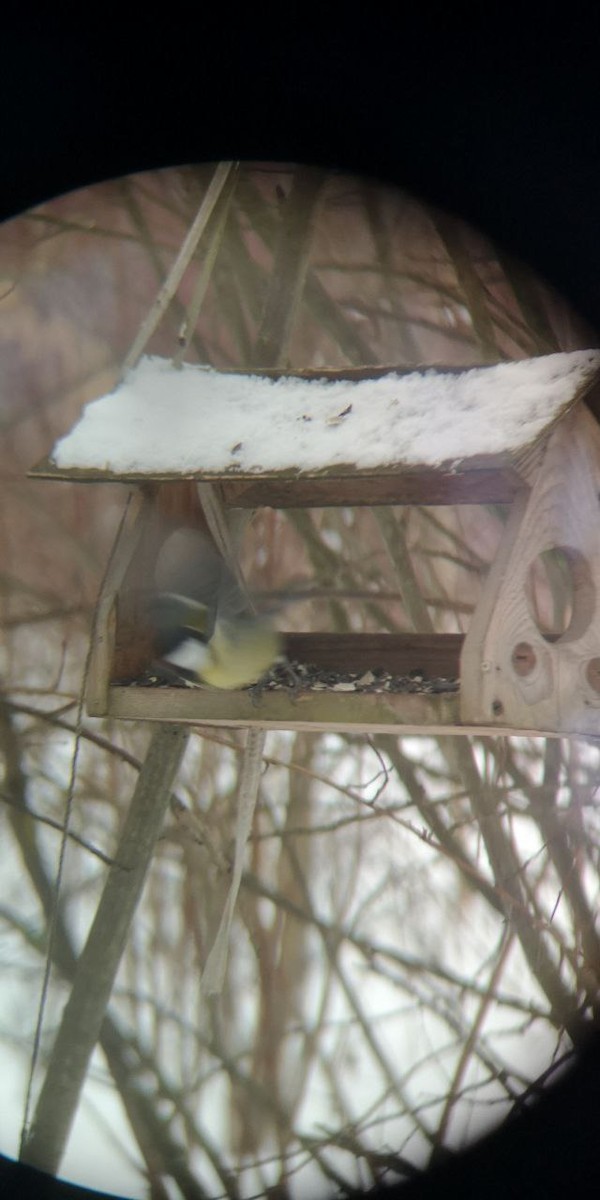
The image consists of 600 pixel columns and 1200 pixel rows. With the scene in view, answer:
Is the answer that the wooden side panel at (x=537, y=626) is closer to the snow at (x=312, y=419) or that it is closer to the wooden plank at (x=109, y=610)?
the snow at (x=312, y=419)

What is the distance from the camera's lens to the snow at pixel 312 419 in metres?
Answer: 1.77

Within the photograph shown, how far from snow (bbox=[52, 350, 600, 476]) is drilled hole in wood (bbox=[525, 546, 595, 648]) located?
27 cm

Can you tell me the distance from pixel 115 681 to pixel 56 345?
1.45 meters

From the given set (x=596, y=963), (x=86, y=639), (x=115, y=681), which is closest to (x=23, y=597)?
(x=86, y=639)

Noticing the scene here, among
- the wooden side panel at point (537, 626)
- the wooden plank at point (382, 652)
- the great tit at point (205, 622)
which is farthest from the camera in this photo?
the wooden plank at point (382, 652)

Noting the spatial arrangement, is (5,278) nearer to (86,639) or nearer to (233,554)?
(86,639)

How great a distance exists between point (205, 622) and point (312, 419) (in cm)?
46

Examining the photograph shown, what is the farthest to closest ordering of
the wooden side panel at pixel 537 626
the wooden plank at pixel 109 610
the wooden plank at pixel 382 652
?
the wooden plank at pixel 382 652 < the wooden plank at pixel 109 610 < the wooden side panel at pixel 537 626

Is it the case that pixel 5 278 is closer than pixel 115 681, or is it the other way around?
pixel 115 681

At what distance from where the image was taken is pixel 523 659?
5.82 feet

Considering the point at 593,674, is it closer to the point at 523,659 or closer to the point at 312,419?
the point at 523,659

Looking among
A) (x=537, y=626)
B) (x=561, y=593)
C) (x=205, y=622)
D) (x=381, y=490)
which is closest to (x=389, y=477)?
(x=381, y=490)

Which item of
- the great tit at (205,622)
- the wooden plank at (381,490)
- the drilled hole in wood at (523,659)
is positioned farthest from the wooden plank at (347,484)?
the drilled hole in wood at (523,659)

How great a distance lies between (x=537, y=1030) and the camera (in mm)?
3471
